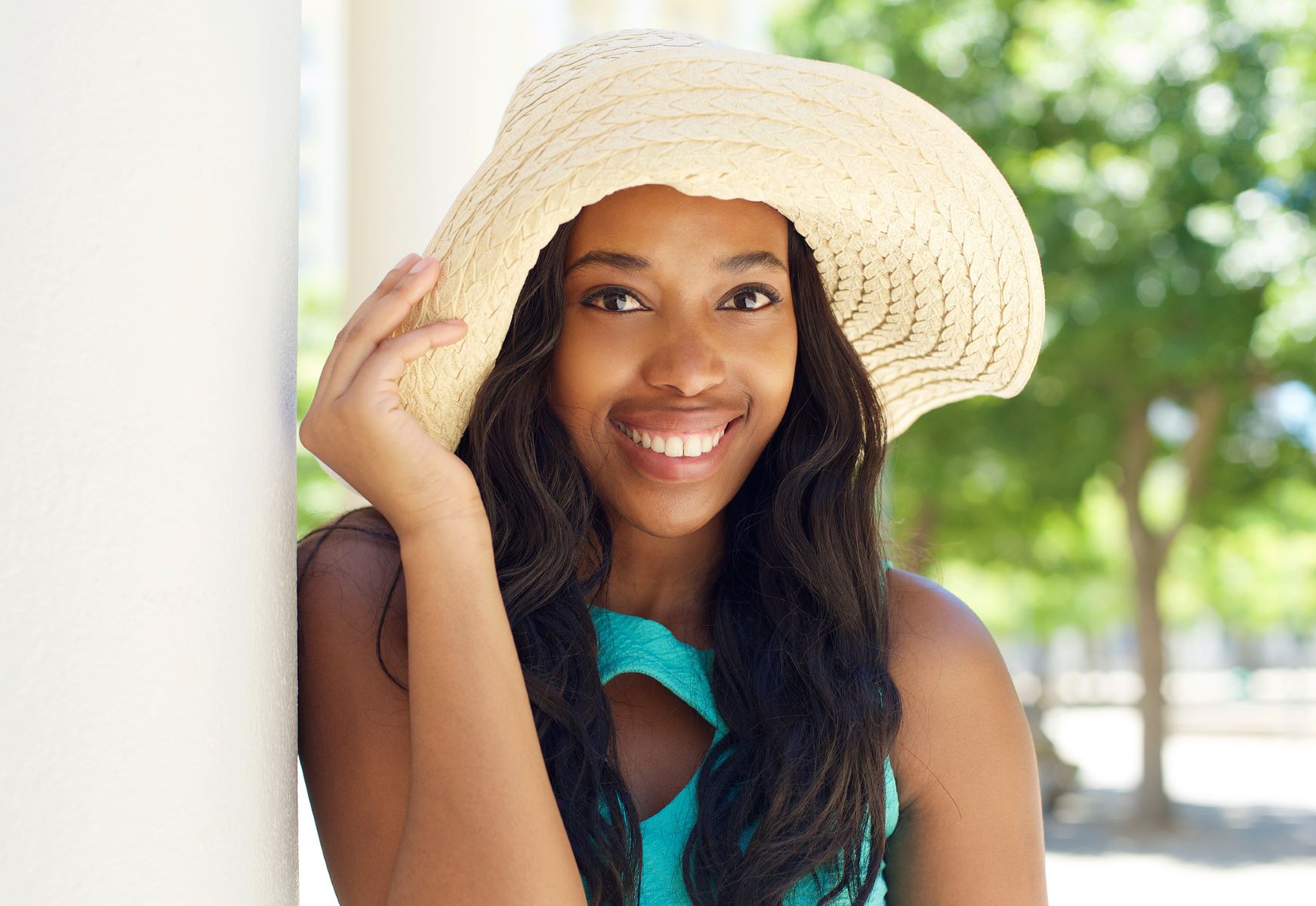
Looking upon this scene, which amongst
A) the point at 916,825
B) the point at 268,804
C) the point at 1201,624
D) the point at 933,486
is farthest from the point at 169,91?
the point at 1201,624

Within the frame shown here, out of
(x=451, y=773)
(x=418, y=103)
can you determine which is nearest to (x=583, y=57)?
(x=451, y=773)

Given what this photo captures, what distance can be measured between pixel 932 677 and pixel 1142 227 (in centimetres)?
977

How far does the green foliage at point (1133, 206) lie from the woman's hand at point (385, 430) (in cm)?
914

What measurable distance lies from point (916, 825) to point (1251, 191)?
1019 cm

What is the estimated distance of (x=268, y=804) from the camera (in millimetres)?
Answer: 1455

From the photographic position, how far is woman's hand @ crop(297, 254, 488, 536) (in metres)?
1.71

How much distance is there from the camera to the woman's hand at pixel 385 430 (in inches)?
67.5

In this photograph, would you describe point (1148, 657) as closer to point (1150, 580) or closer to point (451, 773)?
point (1150, 580)

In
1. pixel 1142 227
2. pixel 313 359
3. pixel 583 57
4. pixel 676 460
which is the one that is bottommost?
pixel 676 460

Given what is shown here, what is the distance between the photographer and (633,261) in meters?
2.14

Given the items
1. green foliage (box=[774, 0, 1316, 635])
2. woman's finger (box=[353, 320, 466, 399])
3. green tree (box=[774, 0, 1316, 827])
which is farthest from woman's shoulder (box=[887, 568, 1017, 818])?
green tree (box=[774, 0, 1316, 827])

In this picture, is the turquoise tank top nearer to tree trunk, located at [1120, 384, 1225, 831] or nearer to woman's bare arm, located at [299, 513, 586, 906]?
woman's bare arm, located at [299, 513, 586, 906]

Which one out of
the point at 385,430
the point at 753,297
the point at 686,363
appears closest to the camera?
the point at 385,430

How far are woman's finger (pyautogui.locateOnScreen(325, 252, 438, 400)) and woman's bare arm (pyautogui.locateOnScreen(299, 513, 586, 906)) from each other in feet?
0.73
